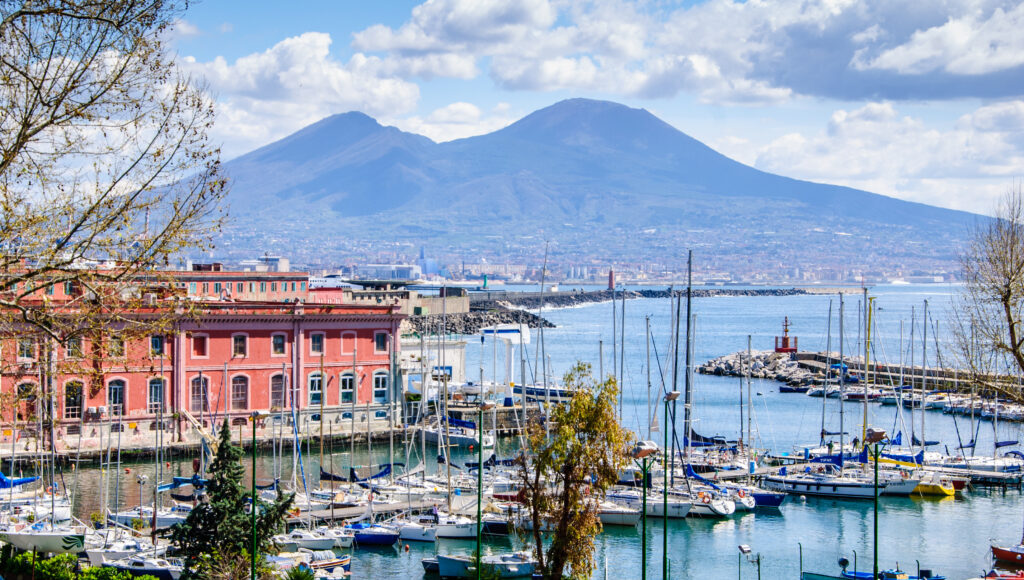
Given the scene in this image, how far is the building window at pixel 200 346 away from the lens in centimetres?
3347

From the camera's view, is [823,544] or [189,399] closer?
[823,544]

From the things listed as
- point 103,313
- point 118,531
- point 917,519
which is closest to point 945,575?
point 917,519

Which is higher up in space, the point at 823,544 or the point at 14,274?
the point at 14,274

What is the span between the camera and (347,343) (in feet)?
119

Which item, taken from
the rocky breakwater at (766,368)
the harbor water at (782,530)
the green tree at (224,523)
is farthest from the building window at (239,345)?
the rocky breakwater at (766,368)

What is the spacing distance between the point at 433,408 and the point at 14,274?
30.6m

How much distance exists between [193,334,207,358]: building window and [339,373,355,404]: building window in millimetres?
4446

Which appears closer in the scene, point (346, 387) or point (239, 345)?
point (239, 345)

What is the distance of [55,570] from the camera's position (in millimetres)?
16688

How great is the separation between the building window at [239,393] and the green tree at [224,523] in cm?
1749

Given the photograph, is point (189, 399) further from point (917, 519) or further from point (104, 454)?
point (917, 519)

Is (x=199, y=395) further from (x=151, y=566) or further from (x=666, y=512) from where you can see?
(x=666, y=512)

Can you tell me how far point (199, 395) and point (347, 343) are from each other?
16.0 feet

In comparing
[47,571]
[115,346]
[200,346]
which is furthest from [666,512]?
[200,346]
